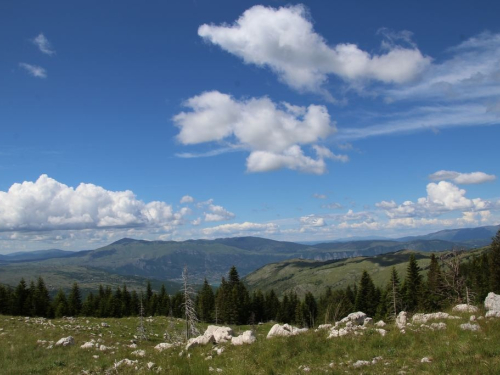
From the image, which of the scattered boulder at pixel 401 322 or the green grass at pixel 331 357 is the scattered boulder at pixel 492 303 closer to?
the green grass at pixel 331 357

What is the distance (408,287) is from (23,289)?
301 ft

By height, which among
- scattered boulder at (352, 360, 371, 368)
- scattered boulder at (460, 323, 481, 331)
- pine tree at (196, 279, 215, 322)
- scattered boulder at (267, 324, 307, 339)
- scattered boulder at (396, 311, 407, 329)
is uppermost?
scattered boulder at (460, 323, 481, 331)

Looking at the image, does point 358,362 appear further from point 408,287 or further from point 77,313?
point 77,313

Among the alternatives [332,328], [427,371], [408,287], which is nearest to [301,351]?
[332,328]

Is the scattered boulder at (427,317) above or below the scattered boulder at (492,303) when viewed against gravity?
below

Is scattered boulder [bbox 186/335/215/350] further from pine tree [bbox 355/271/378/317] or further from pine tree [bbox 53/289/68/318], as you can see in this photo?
pine tree [bbox 355/271/378/317]

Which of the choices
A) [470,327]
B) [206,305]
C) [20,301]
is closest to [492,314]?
[470,327]

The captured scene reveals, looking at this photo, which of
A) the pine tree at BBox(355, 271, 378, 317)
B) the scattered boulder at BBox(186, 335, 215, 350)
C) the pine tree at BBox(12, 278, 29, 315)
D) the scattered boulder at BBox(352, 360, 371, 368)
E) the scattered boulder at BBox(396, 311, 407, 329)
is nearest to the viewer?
the scattered boulder at BBox(352, 360, 371, 368)

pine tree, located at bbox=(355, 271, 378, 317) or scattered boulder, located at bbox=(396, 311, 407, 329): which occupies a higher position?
scattered boulder, located at bbox=(396, 311, 407, 329)

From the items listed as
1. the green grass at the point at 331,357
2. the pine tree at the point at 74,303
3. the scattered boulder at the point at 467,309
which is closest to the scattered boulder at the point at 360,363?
the green grass at the point at 331,357

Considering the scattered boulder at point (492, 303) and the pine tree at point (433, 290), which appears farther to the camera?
the pine tree at point (433, 290)

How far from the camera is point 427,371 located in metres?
9.94

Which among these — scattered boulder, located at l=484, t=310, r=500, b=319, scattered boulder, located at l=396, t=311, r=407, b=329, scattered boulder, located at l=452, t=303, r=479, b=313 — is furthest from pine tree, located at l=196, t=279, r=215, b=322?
scattered boulder, located at l=484, t=310, r=500, b=319

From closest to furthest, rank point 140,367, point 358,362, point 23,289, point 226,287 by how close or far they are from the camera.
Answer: point 358,362 → point 140,367 → point 23,289 → point 226,287
